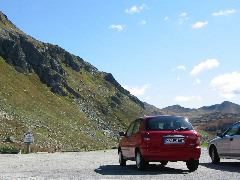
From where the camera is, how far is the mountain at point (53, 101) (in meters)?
63.4

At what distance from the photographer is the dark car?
16891 mm

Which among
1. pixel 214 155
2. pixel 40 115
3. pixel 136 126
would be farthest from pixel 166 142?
pixel 40 115

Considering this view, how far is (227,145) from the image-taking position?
17578 mm

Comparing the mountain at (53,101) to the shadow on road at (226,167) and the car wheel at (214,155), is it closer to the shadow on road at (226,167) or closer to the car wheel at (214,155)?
the car wheel at (214,155)

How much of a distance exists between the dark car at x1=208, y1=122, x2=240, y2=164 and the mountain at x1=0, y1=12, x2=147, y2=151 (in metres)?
29.5

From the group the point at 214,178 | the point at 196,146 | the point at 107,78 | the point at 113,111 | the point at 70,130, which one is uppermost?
the point at 107,78

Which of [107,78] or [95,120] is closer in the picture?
[95,120]

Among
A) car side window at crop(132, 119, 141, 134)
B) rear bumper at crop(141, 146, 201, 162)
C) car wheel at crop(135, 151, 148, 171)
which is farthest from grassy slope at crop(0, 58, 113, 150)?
rear bumper at crop(141, 146, 201, 162)

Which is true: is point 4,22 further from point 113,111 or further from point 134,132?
point 134,132

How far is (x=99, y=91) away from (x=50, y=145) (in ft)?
207

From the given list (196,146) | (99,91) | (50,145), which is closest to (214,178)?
(196,146)

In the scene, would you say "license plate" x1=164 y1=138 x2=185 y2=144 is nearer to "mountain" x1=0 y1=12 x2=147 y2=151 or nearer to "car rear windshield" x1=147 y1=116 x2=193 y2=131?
"car rear windshield" x1=147 y1=116 x2=193 y2=131

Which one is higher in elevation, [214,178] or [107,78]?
[107,78]

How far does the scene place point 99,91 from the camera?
11912 cm
